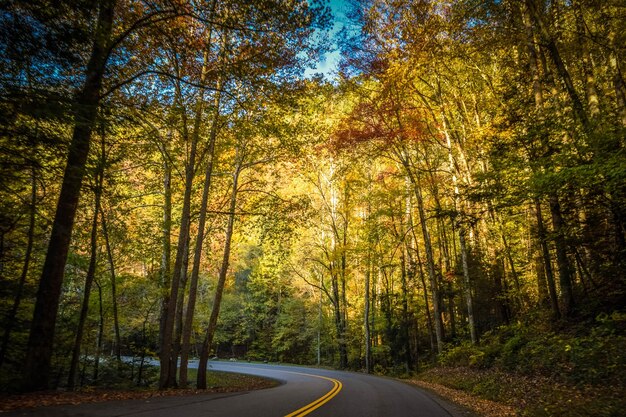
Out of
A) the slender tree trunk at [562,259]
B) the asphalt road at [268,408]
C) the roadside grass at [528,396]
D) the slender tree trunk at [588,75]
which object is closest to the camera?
the asphalt road at [268,408]

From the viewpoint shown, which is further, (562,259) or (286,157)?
(286,157)

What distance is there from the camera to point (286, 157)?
51.0 feet

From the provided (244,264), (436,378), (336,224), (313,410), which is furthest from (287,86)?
(244,264)

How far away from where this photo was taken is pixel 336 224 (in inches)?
1092

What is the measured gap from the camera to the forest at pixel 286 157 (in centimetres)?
664

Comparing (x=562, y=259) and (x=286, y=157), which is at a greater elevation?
(x=286, y=157)

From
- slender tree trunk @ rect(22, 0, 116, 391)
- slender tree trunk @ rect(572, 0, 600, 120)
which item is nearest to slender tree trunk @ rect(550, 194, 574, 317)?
slender tree trunk @ rect(572, 0, 600, 120)

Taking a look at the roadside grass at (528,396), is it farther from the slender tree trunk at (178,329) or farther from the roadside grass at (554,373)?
the slender tree trunk at (178,329)

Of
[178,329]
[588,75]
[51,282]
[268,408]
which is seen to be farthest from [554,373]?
[178,329]

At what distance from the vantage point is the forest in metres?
6.64

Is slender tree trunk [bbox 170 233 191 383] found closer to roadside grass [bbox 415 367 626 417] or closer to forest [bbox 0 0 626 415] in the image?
forest [bbox 0 0 626 415]

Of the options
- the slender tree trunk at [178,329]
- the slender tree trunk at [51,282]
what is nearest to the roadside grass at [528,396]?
the slender tree trunk at [178,329]

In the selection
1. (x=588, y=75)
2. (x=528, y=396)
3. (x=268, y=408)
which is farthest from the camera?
(x=588, y=75)

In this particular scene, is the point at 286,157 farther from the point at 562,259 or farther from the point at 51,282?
the point at 562,259
